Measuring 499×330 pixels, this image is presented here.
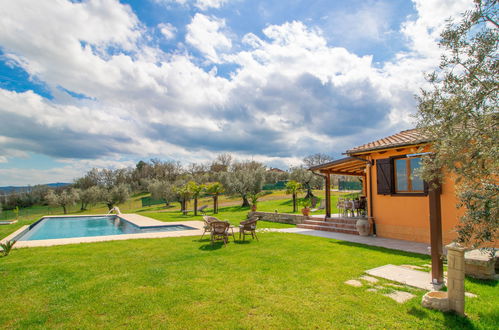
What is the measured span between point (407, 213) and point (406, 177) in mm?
1209

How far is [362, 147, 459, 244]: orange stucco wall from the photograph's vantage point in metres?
7.46

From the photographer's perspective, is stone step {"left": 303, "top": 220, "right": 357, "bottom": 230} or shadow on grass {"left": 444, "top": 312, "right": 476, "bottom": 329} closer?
shadow on grass {"left": 444, "top": 312, "right": 476, "bottom": 329}

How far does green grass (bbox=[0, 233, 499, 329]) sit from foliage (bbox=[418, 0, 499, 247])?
1559 mm

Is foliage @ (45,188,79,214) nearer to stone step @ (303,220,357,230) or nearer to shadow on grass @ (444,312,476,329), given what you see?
stone step @ (303,220,357,230)

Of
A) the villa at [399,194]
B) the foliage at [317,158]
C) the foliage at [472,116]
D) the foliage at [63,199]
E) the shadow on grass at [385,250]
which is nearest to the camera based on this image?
the foliage at [472,116]

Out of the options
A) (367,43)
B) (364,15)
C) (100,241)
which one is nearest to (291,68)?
(367,43)

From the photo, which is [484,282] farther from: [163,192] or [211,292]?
[163,192]

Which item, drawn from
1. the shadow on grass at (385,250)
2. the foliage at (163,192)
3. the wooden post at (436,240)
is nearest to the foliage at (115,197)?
the foliage at (163,192)

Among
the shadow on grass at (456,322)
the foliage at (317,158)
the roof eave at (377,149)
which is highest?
the foliage at (317,158)

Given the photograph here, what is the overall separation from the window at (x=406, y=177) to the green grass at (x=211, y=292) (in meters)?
2.77

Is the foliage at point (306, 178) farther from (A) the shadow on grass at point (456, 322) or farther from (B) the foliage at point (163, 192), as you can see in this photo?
(A) the shadow on grass at point (456, 322)

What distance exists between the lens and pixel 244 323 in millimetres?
3148

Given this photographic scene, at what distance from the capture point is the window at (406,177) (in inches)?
331

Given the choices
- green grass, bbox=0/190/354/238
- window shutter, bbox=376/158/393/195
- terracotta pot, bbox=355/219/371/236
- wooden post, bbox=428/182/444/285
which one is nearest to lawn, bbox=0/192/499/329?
wooden post, bbox=428/182/444/285
